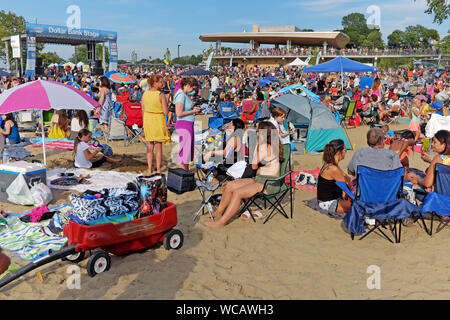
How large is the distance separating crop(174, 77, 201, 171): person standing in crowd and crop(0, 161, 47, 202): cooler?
1.93 m

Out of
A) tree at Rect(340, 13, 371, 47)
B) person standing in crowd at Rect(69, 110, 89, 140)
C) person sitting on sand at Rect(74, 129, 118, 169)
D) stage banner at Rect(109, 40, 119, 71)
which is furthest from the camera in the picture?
tree at Rect(340, 13, 371, 47)

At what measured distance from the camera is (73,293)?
314cm

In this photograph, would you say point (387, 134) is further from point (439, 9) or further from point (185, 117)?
point (439, 9)

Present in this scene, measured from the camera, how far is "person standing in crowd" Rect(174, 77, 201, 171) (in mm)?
5762

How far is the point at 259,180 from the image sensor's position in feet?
15.6

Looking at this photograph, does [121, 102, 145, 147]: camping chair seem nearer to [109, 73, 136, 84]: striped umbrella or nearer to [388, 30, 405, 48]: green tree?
[109, 73, 136, 84]: striped umbrella

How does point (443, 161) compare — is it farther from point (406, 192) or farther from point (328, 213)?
point (328, 213)

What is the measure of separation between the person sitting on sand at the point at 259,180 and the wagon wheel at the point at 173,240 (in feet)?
2.14

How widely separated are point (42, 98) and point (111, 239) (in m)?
2.82

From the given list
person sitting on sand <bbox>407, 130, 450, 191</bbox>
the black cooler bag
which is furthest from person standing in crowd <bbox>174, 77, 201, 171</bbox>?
person sitting on sand <bbox>407, 130, 450, 191</bbox>

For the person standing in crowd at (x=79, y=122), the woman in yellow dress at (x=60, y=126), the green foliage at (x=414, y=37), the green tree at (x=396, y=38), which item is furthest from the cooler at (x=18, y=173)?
the green tree at (x=396, y=38)

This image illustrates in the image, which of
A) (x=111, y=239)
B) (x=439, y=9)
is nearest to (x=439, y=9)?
(x=439, y=9)

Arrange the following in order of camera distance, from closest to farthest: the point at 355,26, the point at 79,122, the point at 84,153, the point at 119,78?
1. the point at 84,153
2. the point at 79,122
3. the point at 119,78
4. the point at 355,26
